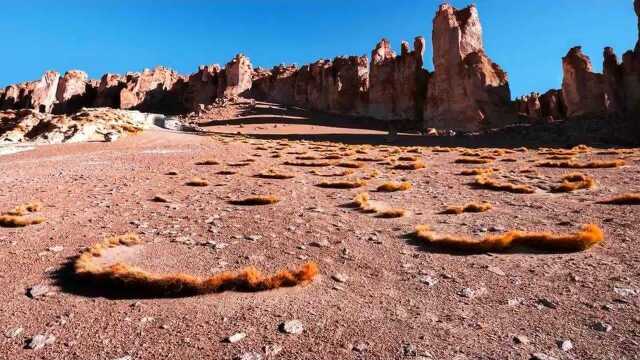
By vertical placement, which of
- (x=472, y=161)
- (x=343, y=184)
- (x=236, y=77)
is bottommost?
(x=343, y=184)

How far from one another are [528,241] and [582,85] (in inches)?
3238

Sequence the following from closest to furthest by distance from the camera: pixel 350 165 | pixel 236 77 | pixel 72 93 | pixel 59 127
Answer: pixel 350 165, pixel 59 127, pixel 236 77, pixel 72 93

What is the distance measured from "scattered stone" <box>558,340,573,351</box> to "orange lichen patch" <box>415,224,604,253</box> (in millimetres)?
3550

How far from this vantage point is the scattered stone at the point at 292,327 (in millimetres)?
5699

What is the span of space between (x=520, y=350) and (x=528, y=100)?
130050 mm

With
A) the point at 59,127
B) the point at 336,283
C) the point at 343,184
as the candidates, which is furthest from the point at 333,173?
the point at 59,127

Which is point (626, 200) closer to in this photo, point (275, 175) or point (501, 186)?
point (501, 186)

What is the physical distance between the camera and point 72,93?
14725cm

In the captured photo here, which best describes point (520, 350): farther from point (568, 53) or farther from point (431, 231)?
point (568, 53)

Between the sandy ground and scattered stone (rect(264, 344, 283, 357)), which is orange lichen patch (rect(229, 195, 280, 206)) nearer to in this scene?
the sandy ground

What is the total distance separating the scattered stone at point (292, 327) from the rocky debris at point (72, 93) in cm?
16270

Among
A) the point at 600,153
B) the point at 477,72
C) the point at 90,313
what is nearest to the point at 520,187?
the point at 90,313

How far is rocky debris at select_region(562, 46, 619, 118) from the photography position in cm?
7506

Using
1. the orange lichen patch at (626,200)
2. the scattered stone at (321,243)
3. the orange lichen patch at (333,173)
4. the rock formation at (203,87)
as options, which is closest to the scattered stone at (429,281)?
the scattered stone at (321,243)
